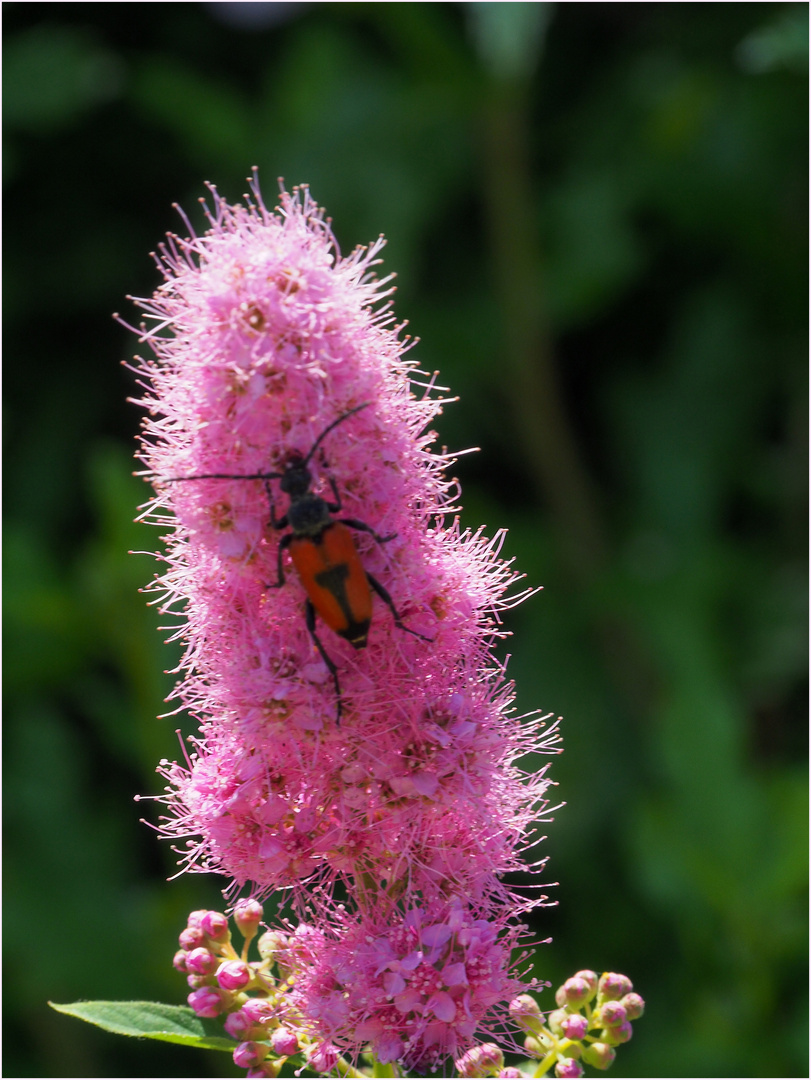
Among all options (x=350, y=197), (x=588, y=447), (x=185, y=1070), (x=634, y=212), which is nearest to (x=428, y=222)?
(x=350, y=197)

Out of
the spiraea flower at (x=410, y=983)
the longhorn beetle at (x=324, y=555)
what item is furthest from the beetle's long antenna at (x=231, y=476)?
the spiraea flower at (x=410, y=983)

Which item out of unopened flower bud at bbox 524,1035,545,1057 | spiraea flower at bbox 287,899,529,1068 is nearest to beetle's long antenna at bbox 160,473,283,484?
spiraea flower at bbox 287,899,529,1068

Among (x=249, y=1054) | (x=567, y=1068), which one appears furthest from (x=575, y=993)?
(x=249, y=1054)

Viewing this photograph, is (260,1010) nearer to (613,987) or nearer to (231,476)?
(613,987)

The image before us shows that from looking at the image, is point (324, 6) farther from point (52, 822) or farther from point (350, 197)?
point (52, 822)

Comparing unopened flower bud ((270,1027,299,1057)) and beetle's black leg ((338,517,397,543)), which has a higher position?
beetle's black leg ((338,517,397,543))

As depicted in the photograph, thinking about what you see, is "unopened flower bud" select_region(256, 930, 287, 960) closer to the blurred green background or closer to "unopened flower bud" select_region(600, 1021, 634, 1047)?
"unopened flower bud" select_region(600, 1021, 634, 1047)
